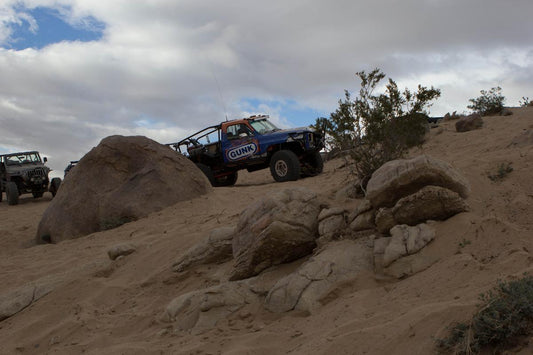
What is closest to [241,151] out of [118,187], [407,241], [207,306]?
[118,187]

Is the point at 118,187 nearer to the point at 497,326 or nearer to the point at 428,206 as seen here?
the point at 428,206

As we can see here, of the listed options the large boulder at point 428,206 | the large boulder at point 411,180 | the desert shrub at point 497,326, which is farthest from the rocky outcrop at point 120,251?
the desert shrub at point 497,326

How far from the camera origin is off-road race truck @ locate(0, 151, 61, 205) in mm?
16219

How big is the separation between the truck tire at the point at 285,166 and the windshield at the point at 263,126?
1175 millimetres

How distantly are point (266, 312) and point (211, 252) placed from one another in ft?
5.22

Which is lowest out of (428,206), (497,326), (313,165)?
(497,326)

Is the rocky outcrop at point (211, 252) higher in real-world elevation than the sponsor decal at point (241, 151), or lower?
lower

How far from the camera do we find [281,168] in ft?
39.4

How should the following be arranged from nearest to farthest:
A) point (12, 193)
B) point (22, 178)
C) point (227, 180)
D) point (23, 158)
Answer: point (227, 180), point (12, 193), point (22, 178), point (23, 158)

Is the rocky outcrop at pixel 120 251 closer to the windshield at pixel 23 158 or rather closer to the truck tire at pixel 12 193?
the truck tire at pixel 12 193

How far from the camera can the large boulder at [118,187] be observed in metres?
9.09

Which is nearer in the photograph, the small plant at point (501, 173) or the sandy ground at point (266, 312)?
the sandy ground at point (266, 312)

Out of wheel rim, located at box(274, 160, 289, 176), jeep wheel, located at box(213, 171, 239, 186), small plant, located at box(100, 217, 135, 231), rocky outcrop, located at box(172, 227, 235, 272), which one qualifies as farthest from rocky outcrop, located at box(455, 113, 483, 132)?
rocky outcrop, located at box(172, 227, 235, 272)

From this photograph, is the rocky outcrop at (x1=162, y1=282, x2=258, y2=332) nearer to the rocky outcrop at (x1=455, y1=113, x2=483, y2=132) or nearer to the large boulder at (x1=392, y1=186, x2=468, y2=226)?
the large boulder at (x1=392, y1=186, x2=468, y2=226)
